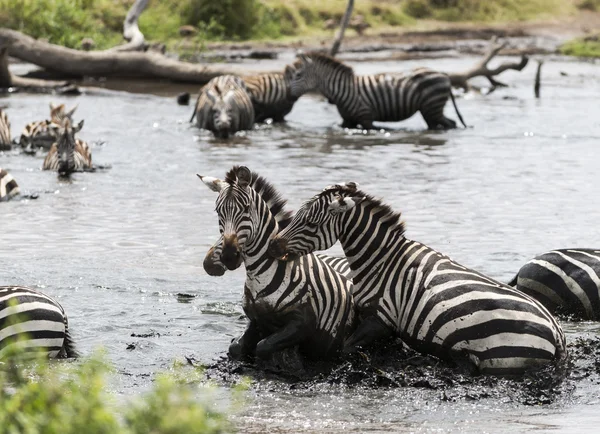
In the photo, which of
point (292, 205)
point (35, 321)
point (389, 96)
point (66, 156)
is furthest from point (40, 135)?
point (35, 321)

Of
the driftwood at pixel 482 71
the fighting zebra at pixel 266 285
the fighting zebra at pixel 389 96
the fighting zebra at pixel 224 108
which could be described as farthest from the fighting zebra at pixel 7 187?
the driftwood at pixel 482 71

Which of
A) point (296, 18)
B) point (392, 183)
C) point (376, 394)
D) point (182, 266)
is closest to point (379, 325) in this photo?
point (376, 394)

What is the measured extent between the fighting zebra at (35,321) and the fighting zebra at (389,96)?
15.1 m

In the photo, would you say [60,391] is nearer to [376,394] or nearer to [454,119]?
[376,394]

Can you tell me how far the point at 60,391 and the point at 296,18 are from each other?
46.0m

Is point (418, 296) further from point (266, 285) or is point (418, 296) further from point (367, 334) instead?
point (266, 285)

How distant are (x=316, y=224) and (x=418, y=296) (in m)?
0.79

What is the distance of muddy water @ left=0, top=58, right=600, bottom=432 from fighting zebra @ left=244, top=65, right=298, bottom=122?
0.46 metres

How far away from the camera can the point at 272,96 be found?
2398 centimetres

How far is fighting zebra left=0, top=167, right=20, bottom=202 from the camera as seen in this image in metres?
14.8

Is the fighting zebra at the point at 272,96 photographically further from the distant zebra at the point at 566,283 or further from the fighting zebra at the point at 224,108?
the distant zebra at the point at 566,283

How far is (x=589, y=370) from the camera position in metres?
7.91

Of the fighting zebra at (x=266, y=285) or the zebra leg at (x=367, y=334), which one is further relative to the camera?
the zebra leg at (x=367, y=334)

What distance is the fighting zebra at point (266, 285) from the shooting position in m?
7.61
